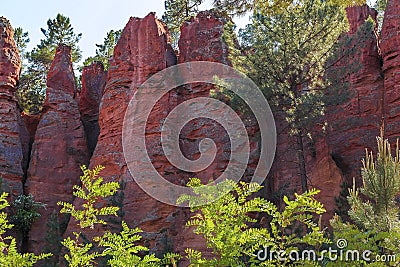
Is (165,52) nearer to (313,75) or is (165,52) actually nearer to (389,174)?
(313,75)

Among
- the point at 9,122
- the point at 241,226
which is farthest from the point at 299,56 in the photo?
the point at 9,122

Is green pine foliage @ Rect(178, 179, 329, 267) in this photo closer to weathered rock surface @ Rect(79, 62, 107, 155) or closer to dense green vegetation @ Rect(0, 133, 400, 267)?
dense green vegetation @ Rect(0, 133, 400, 267)

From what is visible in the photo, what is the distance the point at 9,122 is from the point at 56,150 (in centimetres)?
247

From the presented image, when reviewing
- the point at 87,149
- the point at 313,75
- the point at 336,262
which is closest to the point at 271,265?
the point at 336,262

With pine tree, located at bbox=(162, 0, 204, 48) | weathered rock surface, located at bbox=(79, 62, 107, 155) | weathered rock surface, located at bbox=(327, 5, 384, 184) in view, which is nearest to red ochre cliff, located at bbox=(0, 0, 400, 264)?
weathered rock surface, located at bbox=(327, 5, 384, 184)

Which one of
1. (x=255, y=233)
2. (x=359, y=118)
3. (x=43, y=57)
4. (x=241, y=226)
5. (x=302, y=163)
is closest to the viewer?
(x=255, y=233)

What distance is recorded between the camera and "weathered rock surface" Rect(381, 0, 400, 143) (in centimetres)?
1888

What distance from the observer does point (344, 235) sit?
4.74 metres

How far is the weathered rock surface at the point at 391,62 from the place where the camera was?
18875 millimetres

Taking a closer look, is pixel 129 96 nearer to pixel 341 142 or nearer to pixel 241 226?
pixel 341 142

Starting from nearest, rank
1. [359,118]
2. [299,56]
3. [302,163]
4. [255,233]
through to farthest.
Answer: [255,233] → [302,163] → [299,56] → [359,118]

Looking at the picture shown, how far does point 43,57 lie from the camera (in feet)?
114

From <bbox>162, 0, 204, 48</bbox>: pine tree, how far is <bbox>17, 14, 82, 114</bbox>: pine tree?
804cm

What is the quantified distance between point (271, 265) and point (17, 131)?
2164 cm
